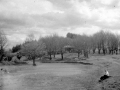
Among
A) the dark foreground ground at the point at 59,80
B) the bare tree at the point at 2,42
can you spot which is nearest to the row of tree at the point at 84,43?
the bare tree at the point at 2,42

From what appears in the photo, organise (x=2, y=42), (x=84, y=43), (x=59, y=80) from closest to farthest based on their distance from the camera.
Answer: (x=59, y=80) → (x=2, y=42) → (x=84, y=43)

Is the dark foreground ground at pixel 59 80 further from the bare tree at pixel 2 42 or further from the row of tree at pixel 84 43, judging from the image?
the row of tree at pixel 84 43

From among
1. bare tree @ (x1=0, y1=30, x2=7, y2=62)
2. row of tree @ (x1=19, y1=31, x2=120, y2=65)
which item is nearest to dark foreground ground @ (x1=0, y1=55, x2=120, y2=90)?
bare tree @ (x1=0, y1=30, x2=7, y2=62)

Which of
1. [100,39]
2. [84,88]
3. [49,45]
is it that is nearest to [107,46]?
[100,39]

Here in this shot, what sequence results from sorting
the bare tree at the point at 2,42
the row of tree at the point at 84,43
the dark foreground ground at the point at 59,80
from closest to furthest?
the dark foreground ground at the point at 59,80 → the bare tree at the point at 2,42 → the row of tree at the point at 84,43

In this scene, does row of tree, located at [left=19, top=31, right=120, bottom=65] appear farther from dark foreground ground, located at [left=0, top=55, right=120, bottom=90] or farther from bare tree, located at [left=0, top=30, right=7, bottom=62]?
dark foreground ground, located at [left=0, top=55, right=120, bottom=90]

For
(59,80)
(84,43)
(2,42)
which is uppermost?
(2,42)

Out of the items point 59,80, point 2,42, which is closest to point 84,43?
point 2,42

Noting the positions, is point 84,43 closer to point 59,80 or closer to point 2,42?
point 2,42

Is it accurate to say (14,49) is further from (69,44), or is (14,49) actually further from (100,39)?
(100,39)

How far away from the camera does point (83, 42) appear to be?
78.4 metres

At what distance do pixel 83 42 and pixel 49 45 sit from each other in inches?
769

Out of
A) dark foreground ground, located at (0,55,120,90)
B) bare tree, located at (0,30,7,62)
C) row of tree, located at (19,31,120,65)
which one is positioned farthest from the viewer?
row of tree, located at (19,31,120,65)

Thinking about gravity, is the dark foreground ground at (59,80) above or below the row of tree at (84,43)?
below
